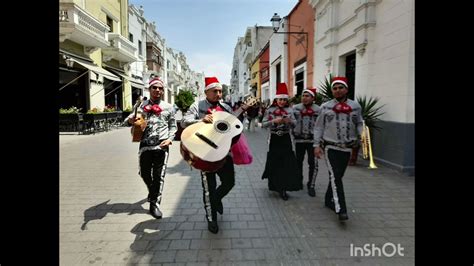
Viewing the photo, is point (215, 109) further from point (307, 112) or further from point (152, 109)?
point (307, 112)

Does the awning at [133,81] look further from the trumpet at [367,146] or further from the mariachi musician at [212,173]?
the mariachi musician at [212,173]

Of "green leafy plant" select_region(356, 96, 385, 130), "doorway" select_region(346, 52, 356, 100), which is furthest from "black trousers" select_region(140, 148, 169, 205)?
"doorway" select_region(346, 52, 356, 100)

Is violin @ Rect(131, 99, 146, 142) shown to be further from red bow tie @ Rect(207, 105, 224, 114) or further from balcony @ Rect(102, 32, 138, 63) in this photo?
balcony @ Rect(102, 32, 138, 63)

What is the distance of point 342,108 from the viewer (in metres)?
3.91

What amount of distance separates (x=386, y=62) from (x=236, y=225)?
18.3 ft

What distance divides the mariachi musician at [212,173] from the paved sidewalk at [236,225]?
0.25 metres

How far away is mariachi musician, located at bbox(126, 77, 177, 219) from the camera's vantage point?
3.99m

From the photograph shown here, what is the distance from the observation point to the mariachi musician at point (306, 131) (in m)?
5.08

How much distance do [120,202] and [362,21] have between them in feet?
23.7

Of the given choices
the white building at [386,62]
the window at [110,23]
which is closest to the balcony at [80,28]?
the window at [110,23]

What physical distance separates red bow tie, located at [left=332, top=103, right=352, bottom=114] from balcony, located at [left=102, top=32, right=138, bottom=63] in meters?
17.7
